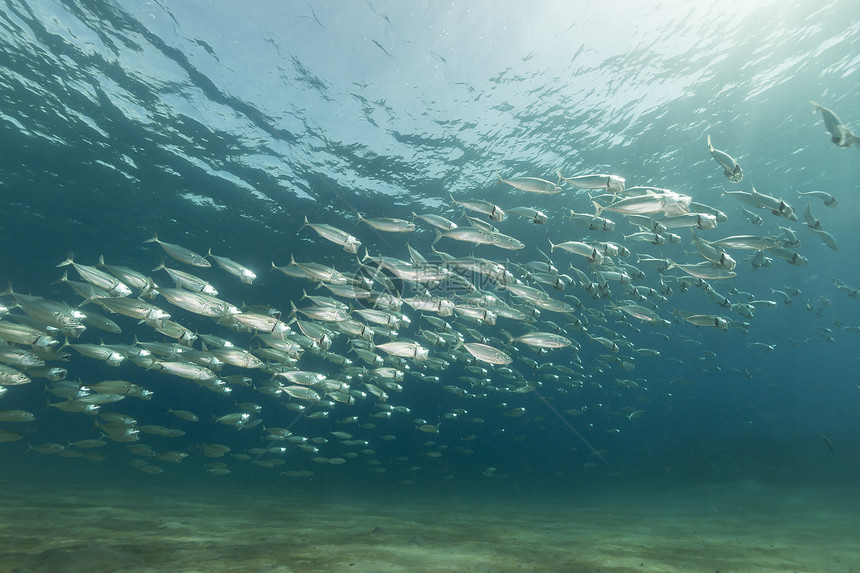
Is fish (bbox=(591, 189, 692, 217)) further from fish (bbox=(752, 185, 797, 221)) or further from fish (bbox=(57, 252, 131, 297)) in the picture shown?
fish (bbox=(57, 252, 131, 297))

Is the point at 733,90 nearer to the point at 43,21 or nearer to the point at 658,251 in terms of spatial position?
the point at 658,251

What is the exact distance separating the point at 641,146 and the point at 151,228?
26.2 meters

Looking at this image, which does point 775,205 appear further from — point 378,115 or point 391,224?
point 378,115

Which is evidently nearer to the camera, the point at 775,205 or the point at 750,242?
the point at 775,205

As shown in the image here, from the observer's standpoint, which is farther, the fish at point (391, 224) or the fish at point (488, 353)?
the fish at point (488, 353)

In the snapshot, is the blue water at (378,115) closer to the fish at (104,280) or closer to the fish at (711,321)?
the fish at (711,321)

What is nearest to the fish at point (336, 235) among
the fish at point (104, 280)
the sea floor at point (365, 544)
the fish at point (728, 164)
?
the fish at point (104, 280)

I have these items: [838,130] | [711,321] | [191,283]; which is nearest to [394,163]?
[191,283]

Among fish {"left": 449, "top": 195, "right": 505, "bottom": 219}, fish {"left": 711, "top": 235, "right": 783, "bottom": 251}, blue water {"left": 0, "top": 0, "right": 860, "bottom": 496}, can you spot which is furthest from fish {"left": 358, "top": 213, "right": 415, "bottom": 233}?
blue water {"left": 0, "top": 0, "right": 860, "bottom": 496}

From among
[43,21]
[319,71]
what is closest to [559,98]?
[319,71]

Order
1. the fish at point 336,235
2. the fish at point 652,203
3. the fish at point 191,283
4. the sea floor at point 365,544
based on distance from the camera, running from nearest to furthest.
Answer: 1. the sea floor at point 365,544
2. the fish at point 652,203
3. the fish at point 191,283
4. the fish at point 336,235

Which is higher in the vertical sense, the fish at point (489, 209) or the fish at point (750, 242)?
the fish at point (489, 209)

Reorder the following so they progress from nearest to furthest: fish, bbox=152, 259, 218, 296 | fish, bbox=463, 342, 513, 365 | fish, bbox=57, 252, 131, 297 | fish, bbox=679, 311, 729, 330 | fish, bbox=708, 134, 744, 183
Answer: fish, bbox=708, 134, 744, 183
fish, bbox=57, 252, 131, 297
fish, bbox=152, 259, 218, 296
fish, bbox=463, 342, 513, 365
fish, bbox=679, 311, 729, 330

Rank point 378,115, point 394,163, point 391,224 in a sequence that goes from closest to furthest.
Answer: point 391,224
point 378,115
point 394,163
